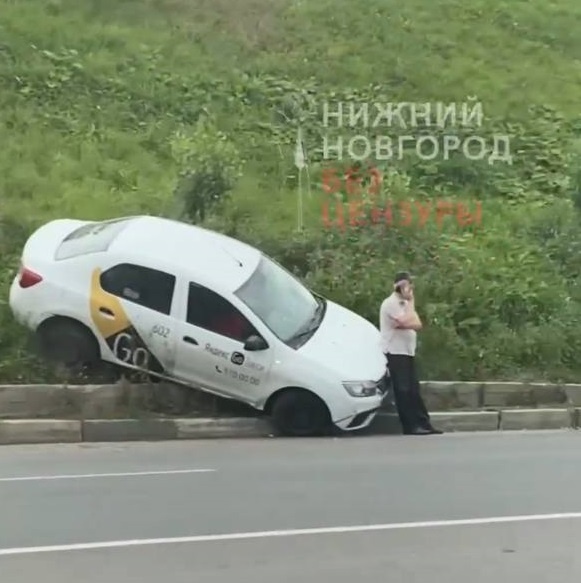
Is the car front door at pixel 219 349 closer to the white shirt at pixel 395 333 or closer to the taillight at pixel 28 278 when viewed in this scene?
the white shirt at pixel 395 333

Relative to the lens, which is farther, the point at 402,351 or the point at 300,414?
the point at 402,351

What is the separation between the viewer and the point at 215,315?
1052 cm

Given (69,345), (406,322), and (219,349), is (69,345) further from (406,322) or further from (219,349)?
(406,322)

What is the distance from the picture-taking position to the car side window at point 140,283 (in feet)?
34.7

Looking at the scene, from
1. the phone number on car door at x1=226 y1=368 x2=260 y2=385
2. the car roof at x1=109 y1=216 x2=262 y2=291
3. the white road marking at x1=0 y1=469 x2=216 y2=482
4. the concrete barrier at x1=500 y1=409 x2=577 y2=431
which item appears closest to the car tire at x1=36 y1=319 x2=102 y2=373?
the car roof at x1=109 y1=216 x2=262 y2=291

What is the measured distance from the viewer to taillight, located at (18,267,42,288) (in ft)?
34.8

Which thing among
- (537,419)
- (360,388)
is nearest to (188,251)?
(360,388)

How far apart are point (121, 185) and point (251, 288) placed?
5271 millimetres

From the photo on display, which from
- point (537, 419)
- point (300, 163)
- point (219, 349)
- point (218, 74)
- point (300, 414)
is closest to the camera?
point (219, 349)

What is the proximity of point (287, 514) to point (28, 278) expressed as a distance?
5.05m

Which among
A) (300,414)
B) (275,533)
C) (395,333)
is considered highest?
(395,333)

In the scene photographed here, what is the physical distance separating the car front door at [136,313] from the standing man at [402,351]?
2306 mm

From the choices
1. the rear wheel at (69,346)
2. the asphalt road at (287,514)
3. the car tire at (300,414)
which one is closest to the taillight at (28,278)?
the rear wheel at (69,346)

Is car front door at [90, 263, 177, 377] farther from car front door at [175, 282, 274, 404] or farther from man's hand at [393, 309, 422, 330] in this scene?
man's hand at [393, 309, 422, 330]
